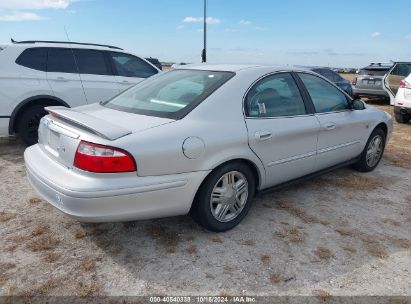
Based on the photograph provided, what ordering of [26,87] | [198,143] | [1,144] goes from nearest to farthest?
[198,143], [26,87], [1,144]

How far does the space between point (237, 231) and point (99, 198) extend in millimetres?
1366

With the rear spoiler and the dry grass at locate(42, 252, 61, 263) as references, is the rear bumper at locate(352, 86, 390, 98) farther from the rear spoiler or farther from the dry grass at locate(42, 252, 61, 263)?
the dry grass at locate(42, 252, 61, 263)

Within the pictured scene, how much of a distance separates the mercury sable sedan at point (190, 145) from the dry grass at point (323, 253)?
0.73 metres

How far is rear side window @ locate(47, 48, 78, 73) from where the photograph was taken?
5906 millimetres

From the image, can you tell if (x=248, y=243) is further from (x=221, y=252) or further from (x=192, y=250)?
(x=192, y=250)

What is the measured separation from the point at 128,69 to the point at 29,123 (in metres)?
1.98

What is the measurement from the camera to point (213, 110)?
3.09 meters

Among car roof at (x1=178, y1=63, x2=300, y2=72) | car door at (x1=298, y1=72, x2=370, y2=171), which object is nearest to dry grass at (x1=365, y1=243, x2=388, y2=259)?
car door at (x1=298, y1=72, x2=370, y2=171)

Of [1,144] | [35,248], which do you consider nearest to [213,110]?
[35,248]

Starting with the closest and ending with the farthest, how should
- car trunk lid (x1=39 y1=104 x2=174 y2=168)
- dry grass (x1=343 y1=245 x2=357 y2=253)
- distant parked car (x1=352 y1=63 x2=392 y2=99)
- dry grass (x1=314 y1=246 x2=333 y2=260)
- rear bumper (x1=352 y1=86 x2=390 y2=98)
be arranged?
car trunk lid (x1=39 y1=104 x2=174 y2=168) < dry grass (x1=314 y1=246 x2=333 y2=260) < dry grass (x1=343 y1=245 x2=357 y2=253) < rear bumper (x1=352 y1=86 x2=390 y2=98) < distant parked car (x1=352 y1=63 x2=392 y2=99)

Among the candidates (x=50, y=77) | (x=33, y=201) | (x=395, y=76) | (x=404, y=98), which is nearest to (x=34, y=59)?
(x=50, y=77)

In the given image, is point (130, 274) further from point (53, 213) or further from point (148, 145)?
point (53, 213)

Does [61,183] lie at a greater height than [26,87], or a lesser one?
lesser

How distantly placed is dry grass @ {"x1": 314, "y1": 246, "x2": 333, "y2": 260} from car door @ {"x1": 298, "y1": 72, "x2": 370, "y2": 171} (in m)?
1.25
